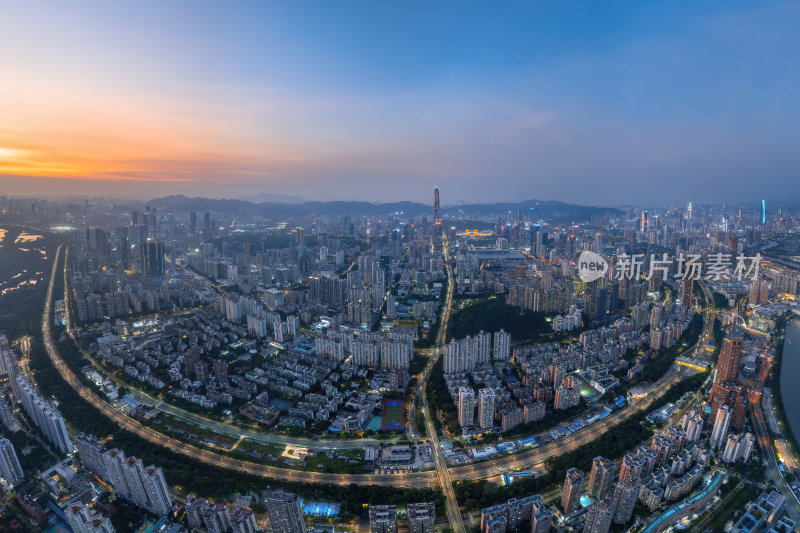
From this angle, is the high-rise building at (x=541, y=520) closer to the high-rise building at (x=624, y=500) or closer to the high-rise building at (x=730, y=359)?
the high-rise building at (x=624, y=500)

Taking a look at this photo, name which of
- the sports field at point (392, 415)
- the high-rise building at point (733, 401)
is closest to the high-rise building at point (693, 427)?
the high-rise building at point (733, 401)

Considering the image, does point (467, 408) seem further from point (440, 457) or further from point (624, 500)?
point (624, 500)

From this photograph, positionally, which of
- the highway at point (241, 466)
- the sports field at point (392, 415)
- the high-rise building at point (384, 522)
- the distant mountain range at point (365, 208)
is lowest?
the highway at point (241, 466)

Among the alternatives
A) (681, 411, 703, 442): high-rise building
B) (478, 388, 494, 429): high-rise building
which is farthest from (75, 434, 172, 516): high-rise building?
(681, 411, 703, 442): high-rise building

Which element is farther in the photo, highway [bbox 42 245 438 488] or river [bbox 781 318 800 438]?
river [bbox 781 318 800 438]

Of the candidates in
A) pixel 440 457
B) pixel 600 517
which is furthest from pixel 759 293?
pixel 440 457

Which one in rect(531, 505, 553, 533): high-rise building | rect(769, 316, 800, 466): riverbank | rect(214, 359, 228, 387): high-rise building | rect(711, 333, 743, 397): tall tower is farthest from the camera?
rect(214, 359, 228, 387): high-rise building

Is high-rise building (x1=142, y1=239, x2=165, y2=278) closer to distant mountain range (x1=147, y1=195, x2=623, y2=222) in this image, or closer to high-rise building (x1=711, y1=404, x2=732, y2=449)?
high-rise building (x1=711, y1=404, x2=732, y2=449)
